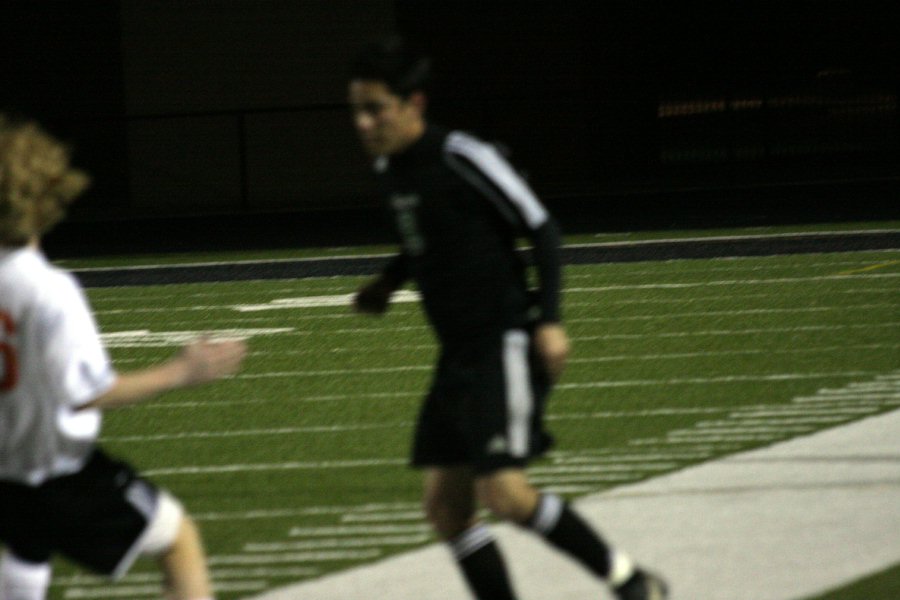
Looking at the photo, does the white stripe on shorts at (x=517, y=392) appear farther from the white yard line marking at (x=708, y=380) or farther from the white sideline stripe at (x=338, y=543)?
the white yard line marking at (x=708, y=380)

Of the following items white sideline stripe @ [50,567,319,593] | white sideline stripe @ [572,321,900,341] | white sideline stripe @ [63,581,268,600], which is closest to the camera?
white sideline stripe @ [63,581,268,600]

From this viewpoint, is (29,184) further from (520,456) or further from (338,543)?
(338,543)

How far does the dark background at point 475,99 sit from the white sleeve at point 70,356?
2280cm

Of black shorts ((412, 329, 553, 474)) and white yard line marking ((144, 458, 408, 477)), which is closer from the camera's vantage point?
black shorts ((412, 329, 553, 474))

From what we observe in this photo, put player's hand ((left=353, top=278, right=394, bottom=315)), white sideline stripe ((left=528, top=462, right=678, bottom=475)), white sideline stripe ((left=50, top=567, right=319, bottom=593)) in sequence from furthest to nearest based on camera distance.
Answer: white sideline stripe ((left=528, top=462, right=678, bottom=475)) < white sideline stripe ((left=50, top=567, right=319, bottom=593)) < player's hand ((left=353, top=278, right=394, bottom=315))

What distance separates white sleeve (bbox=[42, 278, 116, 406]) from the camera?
4.40 metres

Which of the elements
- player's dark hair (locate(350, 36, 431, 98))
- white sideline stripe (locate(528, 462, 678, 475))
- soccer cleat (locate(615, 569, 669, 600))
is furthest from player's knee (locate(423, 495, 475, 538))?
white sideline stripe (locate(528, 462, 678, 475))

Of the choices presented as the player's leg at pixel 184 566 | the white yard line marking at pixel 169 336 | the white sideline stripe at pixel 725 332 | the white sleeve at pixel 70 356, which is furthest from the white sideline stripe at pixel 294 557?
the white yard line marking at pixel 169 336

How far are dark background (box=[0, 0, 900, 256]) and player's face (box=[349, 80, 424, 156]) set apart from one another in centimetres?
2196

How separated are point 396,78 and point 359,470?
4058mm

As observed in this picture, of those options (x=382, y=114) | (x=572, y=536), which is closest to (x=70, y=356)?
(x=382, y=114)

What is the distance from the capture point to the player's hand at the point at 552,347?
16.9 feet

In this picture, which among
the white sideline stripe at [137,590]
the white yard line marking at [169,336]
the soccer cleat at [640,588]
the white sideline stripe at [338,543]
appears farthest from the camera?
the white yard line marking at [169,336]

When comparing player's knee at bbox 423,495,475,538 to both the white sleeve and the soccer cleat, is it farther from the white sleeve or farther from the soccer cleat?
the white sleeve
